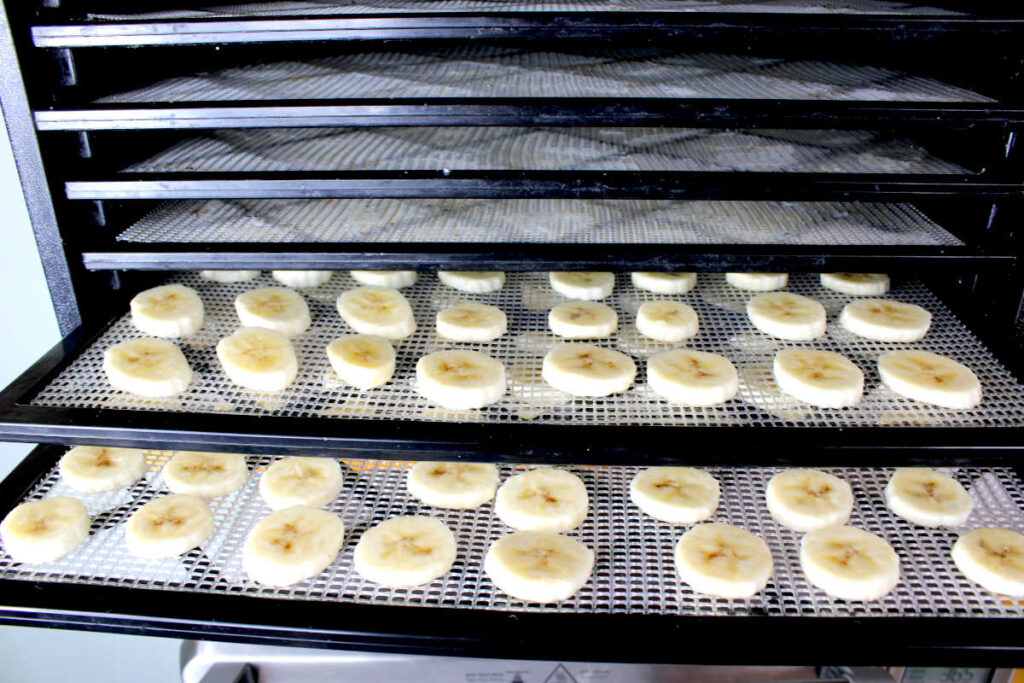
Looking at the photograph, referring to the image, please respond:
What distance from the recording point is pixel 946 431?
3.84 ft

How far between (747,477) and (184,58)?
1403 mm

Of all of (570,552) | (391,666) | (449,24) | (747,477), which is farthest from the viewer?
(747,477)

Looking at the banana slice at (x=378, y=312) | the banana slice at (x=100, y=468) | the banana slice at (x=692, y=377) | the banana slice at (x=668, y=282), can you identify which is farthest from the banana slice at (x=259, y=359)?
the banana slice at (x=668, y=282)

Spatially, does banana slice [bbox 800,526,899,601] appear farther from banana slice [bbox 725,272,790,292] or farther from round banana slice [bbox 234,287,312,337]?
round banana slice [bbox 234,287,312,337]

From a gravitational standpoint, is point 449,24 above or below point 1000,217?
above

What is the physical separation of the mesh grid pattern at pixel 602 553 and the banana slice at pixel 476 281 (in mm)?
427

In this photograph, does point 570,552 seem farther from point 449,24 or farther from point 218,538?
point 449,24

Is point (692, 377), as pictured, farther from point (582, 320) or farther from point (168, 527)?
point (168, 527)

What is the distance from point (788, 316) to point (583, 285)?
1.37 feet

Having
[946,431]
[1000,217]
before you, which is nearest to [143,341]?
[946,431]

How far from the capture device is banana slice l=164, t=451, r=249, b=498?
1379 mm

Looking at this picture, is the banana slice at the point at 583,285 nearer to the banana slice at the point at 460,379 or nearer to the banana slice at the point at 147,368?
the banana slice at the point at 460,379

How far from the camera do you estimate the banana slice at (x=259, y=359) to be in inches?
52.3

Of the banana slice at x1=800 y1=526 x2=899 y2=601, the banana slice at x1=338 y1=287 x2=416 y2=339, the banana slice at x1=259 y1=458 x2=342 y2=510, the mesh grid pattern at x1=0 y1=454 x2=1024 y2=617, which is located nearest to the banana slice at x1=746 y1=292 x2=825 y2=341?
the mesh grid pattern at x1=0 y1=454 x2=1024 y2=617
